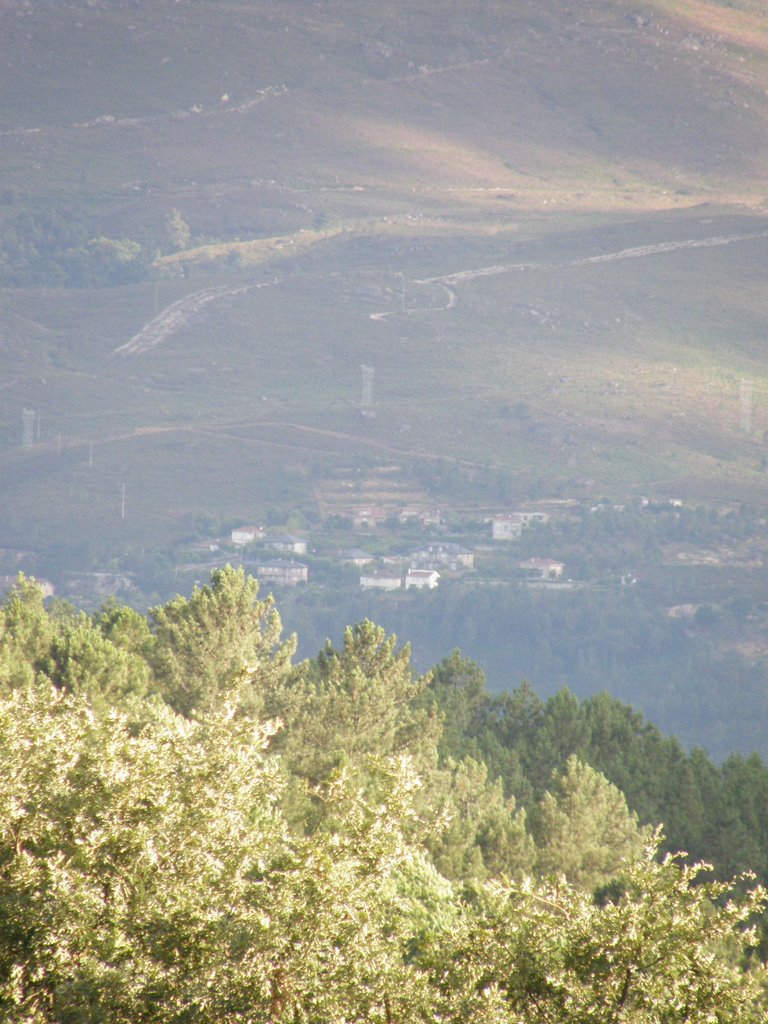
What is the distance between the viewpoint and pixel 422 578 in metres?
177

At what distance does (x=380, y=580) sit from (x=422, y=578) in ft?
19.5

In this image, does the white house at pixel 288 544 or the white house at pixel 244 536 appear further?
the white house at pixel 244 536

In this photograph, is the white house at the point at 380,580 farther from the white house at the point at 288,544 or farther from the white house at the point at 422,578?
the white house at the point at 288,544

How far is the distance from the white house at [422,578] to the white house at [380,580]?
141cm

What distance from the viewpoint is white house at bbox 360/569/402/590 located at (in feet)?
582

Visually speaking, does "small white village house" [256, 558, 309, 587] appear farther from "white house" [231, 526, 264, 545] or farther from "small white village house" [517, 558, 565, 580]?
"small white village house" [517, 558, 565, 580]

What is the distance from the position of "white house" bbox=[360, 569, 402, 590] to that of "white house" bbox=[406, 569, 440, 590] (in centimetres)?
141

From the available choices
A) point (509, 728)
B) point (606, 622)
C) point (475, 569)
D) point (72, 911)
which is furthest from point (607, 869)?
point (475, 569)

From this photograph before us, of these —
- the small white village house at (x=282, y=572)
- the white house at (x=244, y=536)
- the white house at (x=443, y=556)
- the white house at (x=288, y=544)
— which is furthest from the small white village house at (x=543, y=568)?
the white house at (x=244, y=536)

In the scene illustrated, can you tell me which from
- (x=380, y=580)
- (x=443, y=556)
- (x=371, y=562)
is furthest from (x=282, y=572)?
(x=443, y=556)

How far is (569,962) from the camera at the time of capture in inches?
445

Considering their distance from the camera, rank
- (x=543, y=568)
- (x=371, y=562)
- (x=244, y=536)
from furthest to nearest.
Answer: (x=244, y=536) < (x=543, y=568) < (x=371, y=562)

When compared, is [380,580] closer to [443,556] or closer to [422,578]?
[422,578]

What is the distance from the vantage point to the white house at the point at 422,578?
175 metres
